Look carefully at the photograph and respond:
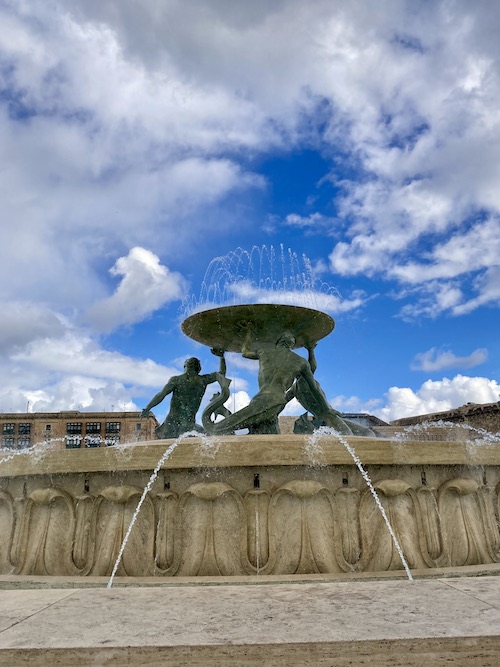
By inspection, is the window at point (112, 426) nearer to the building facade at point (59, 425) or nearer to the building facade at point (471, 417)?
the building facade at point (59, 425)

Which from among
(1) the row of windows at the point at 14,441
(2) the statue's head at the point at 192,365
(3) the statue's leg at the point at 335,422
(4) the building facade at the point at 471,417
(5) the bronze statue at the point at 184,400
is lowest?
(3) the statue's leg at the point at 335,422

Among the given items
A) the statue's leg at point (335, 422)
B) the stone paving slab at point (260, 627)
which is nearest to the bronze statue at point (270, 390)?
the statue's leg at point (335, 422)

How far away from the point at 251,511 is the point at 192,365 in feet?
15.0

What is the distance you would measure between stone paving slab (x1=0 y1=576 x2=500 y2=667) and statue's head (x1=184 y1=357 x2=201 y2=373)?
594 cm

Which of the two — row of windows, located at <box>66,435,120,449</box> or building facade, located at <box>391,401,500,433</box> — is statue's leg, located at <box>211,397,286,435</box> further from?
building facade, located at <box>391,401,500,433</box>

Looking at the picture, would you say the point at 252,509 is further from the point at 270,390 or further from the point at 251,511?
the point at 270,390

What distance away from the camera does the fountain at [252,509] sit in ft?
14.3

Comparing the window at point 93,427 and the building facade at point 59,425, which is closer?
the building facade at point 59,425

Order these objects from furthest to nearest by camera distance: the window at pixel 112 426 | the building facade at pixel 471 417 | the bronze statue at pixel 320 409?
the window at pixel 112 426, the building facade at pixel 471 417, the bronze statue at pixel 320 409

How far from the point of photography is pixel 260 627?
226 centimetres

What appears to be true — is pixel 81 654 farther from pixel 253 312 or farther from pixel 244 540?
pixel 253 312

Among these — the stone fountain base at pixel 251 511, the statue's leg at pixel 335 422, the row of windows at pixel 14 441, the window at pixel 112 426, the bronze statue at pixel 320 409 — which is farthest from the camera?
the window at pixel 112 426

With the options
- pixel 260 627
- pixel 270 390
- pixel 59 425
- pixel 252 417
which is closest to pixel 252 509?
pixel 260 627

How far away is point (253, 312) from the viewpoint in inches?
335
